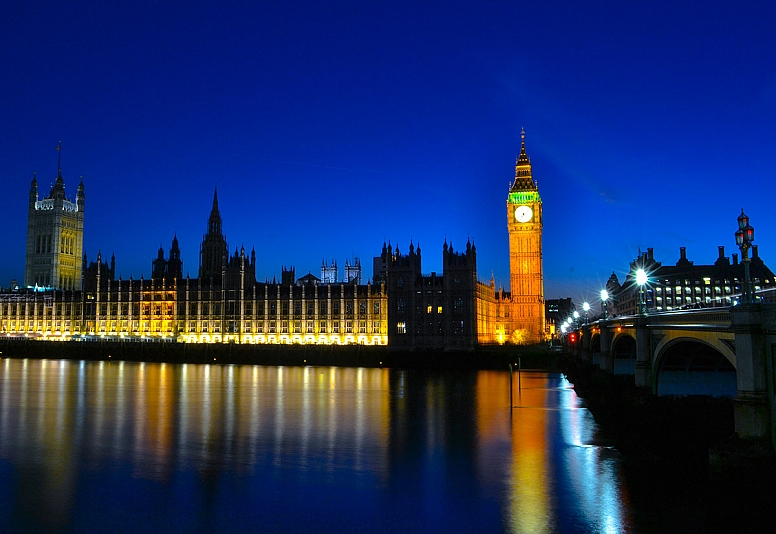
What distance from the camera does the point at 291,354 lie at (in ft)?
348

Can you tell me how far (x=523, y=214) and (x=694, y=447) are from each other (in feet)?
310

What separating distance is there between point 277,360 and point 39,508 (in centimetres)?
8174

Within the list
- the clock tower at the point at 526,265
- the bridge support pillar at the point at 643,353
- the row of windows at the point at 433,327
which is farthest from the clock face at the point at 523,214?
the bridge support pillar at the point at 643,353

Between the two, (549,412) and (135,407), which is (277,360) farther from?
(549,412)

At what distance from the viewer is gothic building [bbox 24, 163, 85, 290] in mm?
176212

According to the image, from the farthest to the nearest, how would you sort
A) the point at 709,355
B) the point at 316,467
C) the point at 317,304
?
the point at 317,304 → the point at 709,355 → the point at 316,467

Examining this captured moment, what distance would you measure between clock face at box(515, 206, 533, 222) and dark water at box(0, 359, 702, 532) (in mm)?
68896

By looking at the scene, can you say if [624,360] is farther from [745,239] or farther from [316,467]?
[745,239]

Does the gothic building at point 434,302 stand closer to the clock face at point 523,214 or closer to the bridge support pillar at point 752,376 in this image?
the clock face at point 523,214

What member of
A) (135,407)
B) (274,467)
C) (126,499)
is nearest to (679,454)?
(274,467)

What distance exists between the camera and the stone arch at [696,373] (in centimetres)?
4112

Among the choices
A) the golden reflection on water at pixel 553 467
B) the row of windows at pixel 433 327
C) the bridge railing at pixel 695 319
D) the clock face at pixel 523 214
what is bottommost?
the golden reflection on water at pixel 553 467

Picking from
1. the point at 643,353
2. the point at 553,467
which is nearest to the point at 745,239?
the point at 553,467

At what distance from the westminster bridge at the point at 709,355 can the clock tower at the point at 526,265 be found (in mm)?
58269
